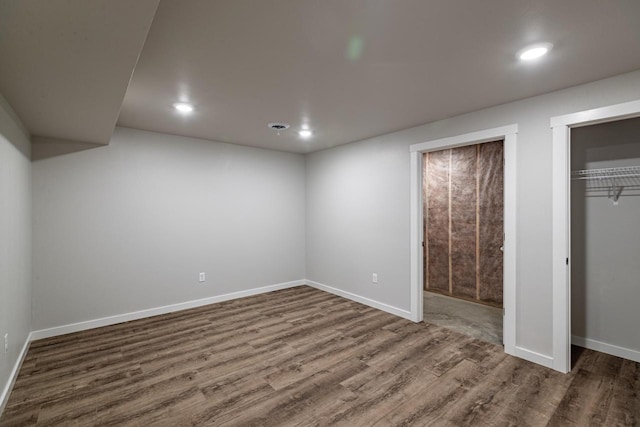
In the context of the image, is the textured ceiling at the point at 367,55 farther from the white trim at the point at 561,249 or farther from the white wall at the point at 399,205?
the white trim at the point at 561,249

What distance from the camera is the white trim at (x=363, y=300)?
13.1 feet

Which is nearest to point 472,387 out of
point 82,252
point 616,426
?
point 616,426

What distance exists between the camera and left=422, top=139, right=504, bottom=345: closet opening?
440 cm

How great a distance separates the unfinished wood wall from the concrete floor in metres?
0.29

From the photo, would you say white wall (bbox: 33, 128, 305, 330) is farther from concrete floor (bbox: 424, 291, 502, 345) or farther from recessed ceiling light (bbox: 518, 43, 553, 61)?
recessed ceiling light (bbox: 518, 43, 553, 61)

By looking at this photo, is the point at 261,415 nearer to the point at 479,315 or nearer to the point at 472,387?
the point at 472,387

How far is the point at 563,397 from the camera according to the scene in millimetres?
2271

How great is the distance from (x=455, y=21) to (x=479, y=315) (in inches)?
146

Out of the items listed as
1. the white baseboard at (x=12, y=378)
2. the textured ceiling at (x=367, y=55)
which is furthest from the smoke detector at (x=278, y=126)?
the white baseboard at (x=12, y=378)

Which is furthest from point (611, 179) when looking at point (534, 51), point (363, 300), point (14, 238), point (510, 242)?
point (14, 238)

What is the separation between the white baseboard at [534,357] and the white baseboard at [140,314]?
3.53 meters

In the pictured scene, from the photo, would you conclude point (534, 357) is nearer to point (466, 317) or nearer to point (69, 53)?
point (466, 317)

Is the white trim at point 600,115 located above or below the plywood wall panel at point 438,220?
above

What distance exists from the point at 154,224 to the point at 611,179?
5.14 meters
